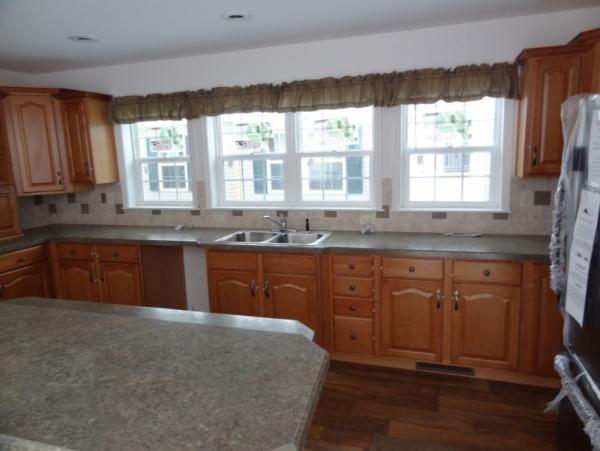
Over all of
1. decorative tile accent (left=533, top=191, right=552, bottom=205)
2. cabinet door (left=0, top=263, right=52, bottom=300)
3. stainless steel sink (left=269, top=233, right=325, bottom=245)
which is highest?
decorative tile accent (left=533, top=191, right=552, bottom=205)

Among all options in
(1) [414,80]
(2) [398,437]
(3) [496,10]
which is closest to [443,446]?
(2) [398,437]

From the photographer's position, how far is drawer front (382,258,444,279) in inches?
104

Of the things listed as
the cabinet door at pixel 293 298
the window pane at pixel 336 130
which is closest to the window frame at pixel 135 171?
the window pane at pixel 336 130

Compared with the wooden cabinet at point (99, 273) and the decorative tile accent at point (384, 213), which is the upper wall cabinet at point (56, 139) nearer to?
the wooden cabinet at point (99, 273)

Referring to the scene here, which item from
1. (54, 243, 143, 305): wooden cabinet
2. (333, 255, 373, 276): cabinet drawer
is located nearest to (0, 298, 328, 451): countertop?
(333, 255, 373, 276): cabinet drawer

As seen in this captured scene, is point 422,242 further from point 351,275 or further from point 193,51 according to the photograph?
point 193,51

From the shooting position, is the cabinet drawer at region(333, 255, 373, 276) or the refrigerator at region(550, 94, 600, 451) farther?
the cabinet drawer at region(333, 255, 373, 276)

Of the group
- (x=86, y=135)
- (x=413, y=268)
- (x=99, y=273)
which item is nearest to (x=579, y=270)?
(x=413, y=268)

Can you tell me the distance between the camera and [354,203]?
3.40 metres

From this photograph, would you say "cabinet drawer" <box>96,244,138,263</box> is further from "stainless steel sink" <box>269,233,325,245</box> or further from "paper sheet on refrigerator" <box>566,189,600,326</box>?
"paper sheet on refrigerator" <box>566,189,600,326</box>

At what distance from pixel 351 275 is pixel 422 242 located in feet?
1.81

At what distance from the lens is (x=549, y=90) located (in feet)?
8.21

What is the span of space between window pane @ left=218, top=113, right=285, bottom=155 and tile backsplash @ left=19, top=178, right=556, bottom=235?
0.56 meters

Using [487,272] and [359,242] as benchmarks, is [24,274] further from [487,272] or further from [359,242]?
[487,272]
